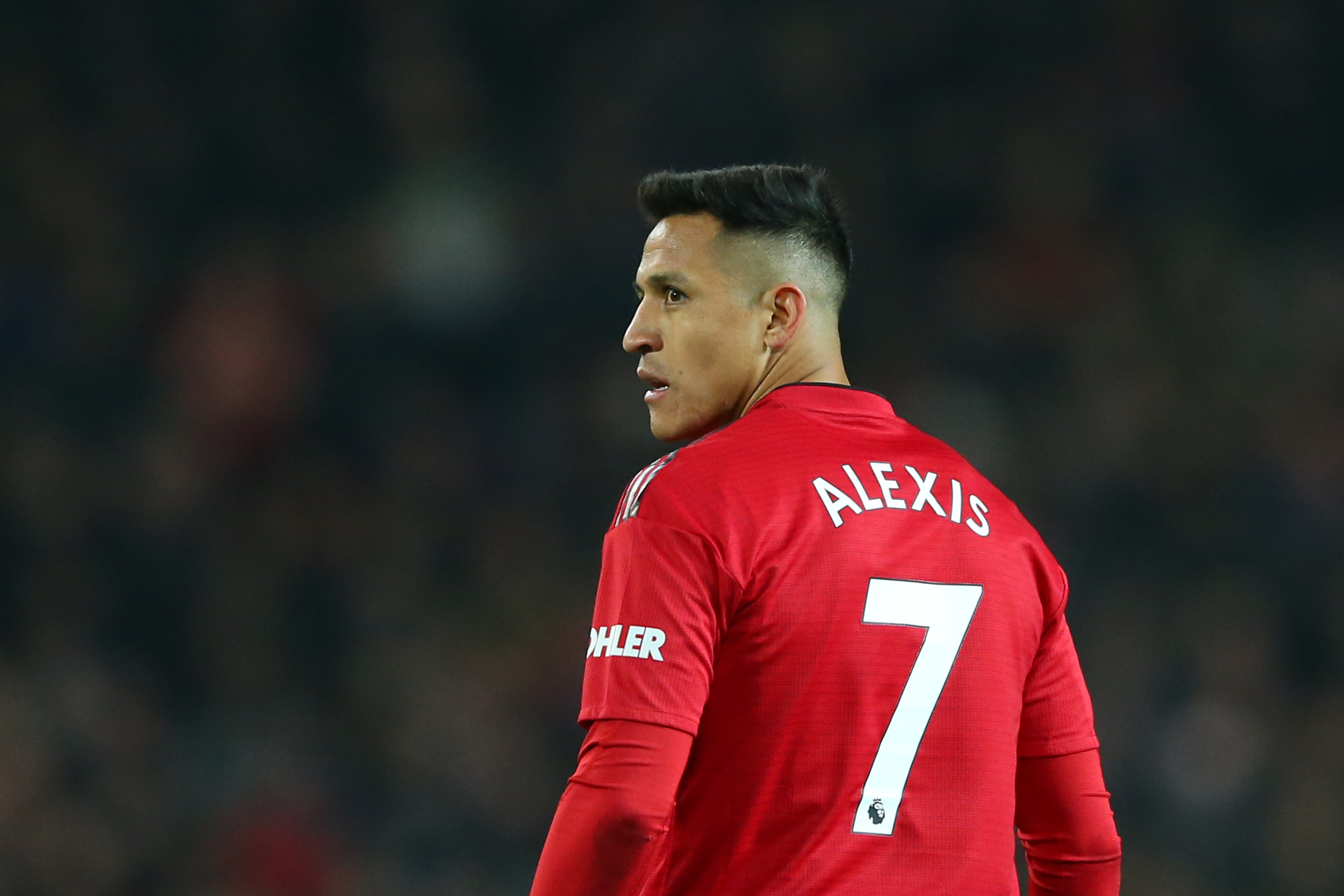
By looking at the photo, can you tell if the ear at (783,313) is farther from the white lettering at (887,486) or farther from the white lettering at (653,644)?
the white lettering at (653,644)

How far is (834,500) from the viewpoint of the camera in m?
2.00

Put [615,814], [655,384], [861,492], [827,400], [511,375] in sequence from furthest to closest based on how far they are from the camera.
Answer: [511,375]
[655,384]
[827,400]
[861,492]
[615,814]

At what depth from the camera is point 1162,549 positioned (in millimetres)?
7277

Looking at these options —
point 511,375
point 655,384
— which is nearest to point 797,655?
point 655,384

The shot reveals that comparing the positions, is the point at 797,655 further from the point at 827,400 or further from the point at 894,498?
the point at 827,400

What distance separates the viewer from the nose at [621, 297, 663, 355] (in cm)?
223

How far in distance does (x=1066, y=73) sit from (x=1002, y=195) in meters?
1.04

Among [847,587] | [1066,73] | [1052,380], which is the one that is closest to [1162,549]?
[1052,380]

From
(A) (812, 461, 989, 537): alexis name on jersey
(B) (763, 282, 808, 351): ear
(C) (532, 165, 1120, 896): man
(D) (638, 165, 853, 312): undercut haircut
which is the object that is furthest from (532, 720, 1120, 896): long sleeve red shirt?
(D) (638, 165, 853, 312): undercut haircut

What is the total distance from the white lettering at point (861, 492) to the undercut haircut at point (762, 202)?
1.21 ft

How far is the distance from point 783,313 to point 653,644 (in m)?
0.61

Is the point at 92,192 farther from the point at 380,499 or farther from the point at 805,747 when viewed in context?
the point at 805,747

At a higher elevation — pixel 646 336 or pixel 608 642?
pixel 646 336

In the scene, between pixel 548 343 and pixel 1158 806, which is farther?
pixel 548 343
